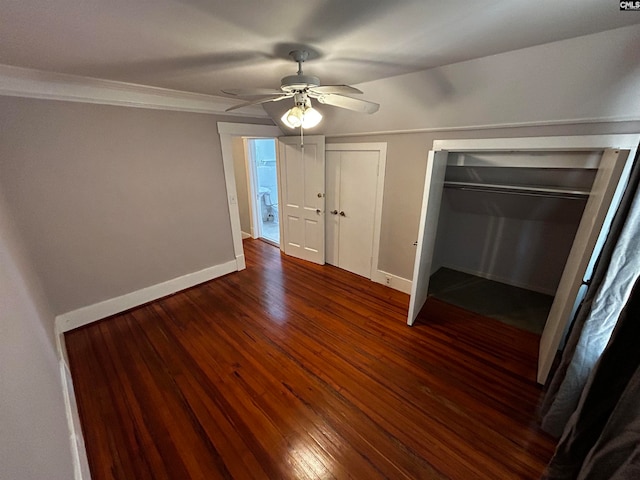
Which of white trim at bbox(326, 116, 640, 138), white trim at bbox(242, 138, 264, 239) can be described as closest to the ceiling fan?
white trim at bbox(326, 116, 640, 138)

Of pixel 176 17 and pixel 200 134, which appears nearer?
pixel 176 17

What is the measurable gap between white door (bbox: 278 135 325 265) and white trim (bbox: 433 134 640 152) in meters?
1.72

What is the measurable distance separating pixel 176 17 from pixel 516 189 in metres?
3.02

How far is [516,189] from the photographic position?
8.26 feet

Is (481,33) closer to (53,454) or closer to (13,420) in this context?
(13,420)

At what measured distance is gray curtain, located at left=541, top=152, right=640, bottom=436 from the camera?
4.09 ft

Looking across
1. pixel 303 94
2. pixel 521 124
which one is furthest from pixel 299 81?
pixel 521 124

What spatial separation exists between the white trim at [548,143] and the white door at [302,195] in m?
1.72

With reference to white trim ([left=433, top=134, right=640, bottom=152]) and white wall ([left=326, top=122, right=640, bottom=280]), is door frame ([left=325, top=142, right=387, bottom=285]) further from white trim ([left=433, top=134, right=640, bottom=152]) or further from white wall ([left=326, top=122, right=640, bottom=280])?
white trim ([left=433, top=134, right=640, bottom=152])

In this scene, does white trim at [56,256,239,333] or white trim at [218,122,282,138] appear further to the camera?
white trim at [218,122,282,138]

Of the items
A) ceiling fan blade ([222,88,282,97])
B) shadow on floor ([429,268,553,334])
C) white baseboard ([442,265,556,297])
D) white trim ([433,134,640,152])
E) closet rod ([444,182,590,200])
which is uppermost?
ceiling fan blade ([222,88,282,97])

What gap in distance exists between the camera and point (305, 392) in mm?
1905

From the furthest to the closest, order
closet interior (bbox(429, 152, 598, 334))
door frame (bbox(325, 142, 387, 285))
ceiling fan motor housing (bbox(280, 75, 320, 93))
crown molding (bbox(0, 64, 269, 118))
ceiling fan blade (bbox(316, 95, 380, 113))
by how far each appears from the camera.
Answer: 1. door frame (bbox(325, 142, 387, 285))
2. closet interior (bbox(429, 152, 598, 334))
3. crown molding (bbox(0, 64, 269, 118))
4. ceiling fan blade (bbox(316, 95, 380, 113))
5. ceiling fan motor housing (bbox(280, 75, 320, 93))

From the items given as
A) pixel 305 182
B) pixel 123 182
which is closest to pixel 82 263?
pixel 123 182
